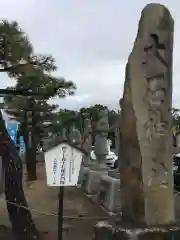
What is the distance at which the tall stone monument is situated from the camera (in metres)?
3.94

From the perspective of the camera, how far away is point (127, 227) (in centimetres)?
375

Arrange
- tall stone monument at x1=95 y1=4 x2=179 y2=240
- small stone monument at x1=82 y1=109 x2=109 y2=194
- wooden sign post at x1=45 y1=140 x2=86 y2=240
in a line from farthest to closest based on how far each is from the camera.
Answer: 1. small stone monument at x1=82 y1=109 x2=109 y2=194
2. wooden sign post at x1=45 y1=140 x2=86 y2=240
3. tall stone monument at x1=95 y1=4 x2=179 y2=240

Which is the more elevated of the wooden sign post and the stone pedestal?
the wooden sign post

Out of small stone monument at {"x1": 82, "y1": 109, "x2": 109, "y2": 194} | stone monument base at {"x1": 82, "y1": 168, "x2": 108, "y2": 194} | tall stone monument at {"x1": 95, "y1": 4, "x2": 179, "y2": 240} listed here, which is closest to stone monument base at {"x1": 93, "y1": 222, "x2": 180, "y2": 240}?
tall stone monument at {"x1": 95, "y1": 4, "x2": 179, "y2": 240}

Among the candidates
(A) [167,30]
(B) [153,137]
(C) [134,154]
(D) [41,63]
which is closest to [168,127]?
(B) [153,137]

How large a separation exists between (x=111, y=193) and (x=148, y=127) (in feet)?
16.3

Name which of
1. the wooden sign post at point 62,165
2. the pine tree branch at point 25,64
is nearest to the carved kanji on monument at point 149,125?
the wooden sign post at point 62,165

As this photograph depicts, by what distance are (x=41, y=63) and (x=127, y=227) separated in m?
5.34

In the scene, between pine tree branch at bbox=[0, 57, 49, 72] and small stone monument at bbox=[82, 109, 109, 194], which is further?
small stone monument at bbox=[82, 109, 109, 194]

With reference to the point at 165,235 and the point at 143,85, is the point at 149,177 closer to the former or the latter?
the point at 165,235

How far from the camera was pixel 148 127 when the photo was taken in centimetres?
404

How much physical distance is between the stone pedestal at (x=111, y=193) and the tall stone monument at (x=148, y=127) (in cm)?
462

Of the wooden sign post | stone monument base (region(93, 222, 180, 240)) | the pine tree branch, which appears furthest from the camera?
the pine tree branch

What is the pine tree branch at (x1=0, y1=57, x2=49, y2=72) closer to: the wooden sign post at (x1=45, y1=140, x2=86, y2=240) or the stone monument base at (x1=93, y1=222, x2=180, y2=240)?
the wooden sign post at (x1=45, y1=140, x2=86, y2=240)
